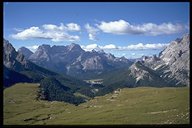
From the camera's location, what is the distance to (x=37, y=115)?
324ft

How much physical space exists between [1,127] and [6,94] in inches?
6057

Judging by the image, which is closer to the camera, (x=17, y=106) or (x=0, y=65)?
(x=0, y=65)

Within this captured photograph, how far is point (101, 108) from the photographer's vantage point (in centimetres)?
10244

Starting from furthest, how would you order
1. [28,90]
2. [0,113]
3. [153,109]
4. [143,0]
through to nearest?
[28,90] < [153,109] < [143,0] < [0,113]

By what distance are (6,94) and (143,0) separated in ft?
510

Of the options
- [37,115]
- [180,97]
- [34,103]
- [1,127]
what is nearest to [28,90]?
[34,103]

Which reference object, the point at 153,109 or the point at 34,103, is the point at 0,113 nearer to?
the point at 153,109

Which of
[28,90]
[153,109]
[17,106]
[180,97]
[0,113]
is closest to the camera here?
[0,113]

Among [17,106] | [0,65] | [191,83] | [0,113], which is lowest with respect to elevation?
[17,106]

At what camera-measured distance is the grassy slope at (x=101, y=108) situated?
250 ft

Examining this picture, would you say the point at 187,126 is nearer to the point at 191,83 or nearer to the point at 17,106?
the point at 191,83

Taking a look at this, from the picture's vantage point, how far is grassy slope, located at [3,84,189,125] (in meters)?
76.1

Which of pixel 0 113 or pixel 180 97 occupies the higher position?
pixel 0 113

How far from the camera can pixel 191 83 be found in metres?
11.8
